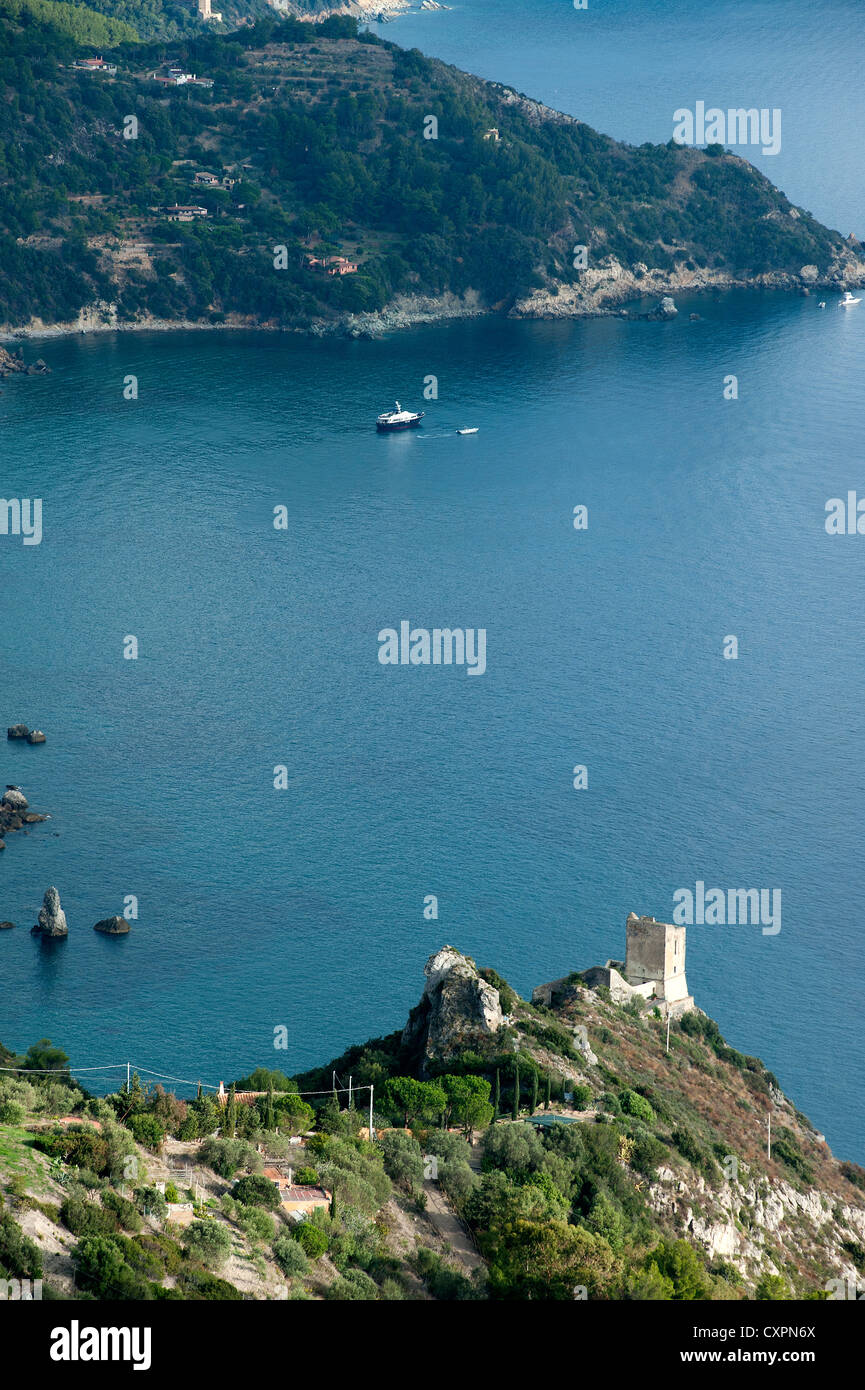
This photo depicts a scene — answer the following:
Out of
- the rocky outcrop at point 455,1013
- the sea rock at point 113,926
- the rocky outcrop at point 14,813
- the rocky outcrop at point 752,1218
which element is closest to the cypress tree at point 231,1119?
the rocky outcrop at point 455,1013

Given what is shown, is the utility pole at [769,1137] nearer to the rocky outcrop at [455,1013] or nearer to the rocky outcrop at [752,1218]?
the rocky outcrop at [752,1218]

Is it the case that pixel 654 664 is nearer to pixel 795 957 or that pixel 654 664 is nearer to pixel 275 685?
pixel 275 685

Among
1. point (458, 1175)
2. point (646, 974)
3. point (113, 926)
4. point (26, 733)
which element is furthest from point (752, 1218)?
point (26, 733)

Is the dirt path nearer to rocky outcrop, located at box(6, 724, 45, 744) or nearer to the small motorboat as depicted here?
rocky outcrop, located at box(6, 724, 45, 744)

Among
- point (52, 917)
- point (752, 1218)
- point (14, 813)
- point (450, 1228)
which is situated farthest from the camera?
point (14, 813)

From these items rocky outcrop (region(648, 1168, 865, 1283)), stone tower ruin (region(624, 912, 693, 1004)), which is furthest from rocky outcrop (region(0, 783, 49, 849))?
rocky outcrop (region(648, 1168, 865, 1283))

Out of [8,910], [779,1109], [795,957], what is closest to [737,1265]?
[779,1109]

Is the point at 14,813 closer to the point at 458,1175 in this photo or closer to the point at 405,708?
the point at 405,708
